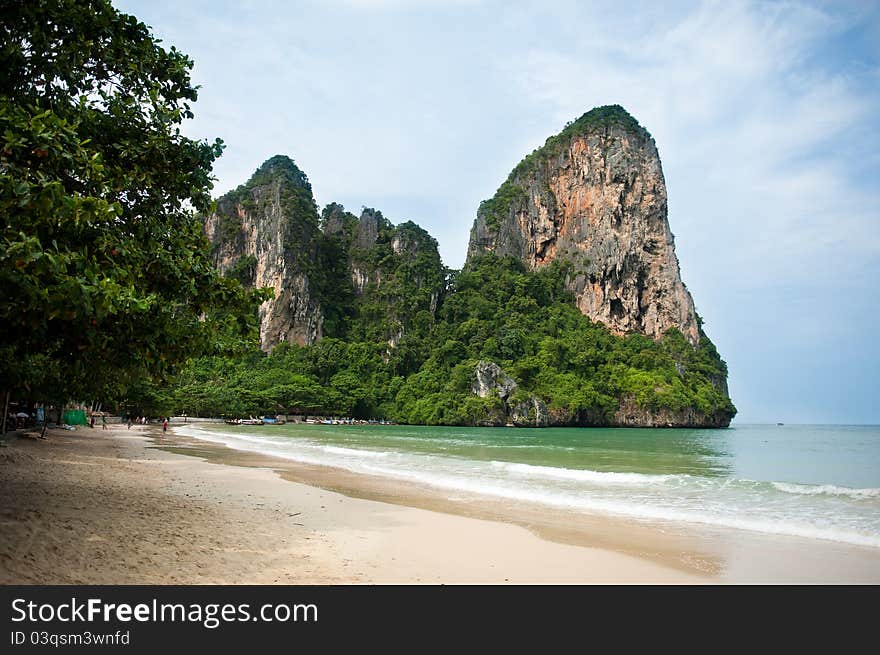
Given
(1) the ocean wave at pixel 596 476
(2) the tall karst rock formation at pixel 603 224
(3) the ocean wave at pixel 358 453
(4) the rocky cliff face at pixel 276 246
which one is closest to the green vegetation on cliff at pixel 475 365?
(2) the tall karst rock formation at pixel 603 224

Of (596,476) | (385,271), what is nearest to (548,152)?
(385,271)

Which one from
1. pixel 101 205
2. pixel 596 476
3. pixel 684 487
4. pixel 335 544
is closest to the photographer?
pixel 101 205

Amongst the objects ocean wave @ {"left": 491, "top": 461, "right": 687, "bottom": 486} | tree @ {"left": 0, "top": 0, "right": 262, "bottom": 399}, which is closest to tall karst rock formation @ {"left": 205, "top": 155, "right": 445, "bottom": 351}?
ocean wave @ {"left": 491, "top": 461, "right": 687, "bottom": 486}

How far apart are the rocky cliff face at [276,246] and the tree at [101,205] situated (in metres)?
87.4

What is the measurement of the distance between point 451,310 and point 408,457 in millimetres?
71372

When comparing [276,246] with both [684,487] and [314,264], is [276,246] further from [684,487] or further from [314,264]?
[684,487]

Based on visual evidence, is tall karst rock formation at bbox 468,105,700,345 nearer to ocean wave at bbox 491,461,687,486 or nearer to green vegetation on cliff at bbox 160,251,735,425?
green vegetation on cliff at bbox 160,251,735,425

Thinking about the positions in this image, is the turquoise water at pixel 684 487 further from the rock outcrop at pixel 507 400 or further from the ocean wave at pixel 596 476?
the rock outcrop at pixel 507 400

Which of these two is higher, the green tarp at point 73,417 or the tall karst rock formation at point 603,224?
the tall karst rock formation at point 603,224

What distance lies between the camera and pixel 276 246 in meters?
93.4

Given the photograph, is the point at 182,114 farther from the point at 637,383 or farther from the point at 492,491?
the point at 637,383

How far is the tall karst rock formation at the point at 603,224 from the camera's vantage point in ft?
283

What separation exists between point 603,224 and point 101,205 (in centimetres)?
9169
